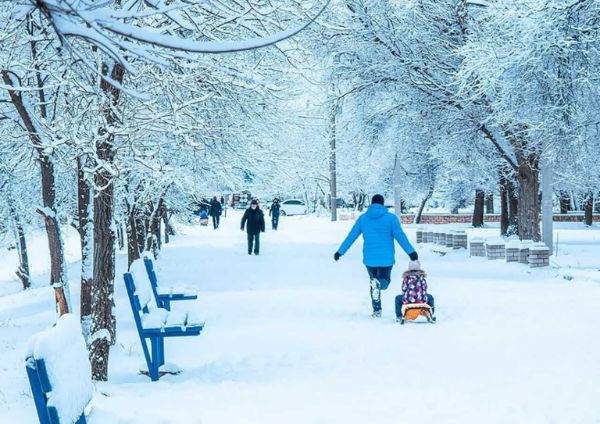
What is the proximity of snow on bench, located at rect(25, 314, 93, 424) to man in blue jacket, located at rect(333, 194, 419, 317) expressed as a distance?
6294 millimetres

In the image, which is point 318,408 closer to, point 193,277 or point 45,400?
point 45,400

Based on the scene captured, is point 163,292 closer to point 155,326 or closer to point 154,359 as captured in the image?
point 154,359

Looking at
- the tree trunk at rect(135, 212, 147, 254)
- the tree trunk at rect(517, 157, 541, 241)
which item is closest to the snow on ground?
the tree trunk at rect(517, 157, 541, 241)

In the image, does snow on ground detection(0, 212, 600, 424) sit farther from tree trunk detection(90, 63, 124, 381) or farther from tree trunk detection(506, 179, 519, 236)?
tree trunk detection(506, 179, 519, 236)

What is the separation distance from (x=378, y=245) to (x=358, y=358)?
3067mm

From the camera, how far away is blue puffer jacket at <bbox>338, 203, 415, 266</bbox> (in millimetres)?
9883

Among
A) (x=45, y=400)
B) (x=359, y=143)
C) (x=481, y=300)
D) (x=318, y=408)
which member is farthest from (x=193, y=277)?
(x=45, y=400)

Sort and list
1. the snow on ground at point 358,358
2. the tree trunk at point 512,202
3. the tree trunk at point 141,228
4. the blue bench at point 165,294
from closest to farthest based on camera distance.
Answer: the snow on ground at point 358,358 → the blue bench at point 165,294 → the tree trunk at point 141,228 → the tree trunk at point 512,202

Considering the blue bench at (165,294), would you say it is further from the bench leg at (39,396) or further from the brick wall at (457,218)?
the brick wall at (457,218)

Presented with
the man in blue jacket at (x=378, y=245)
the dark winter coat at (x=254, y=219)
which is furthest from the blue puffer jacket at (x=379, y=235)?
the dark winter coat at (x=254, y=219)

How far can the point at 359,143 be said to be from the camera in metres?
19.0

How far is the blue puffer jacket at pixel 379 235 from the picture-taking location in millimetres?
9883

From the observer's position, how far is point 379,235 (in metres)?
9.93

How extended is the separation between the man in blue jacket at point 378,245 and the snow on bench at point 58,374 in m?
6.29
